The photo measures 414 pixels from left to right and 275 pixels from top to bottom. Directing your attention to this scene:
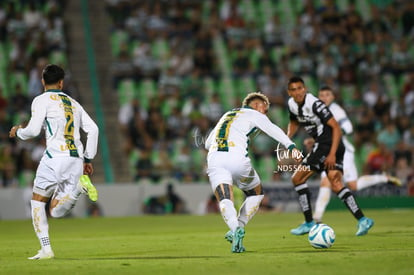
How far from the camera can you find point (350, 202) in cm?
1366

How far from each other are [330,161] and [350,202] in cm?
97

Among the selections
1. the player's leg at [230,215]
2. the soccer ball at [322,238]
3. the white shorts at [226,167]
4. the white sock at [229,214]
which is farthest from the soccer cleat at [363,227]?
the white sock at [229,214]

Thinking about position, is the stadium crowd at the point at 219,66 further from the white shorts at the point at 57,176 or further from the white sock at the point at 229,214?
the white sock at the point at 229,214

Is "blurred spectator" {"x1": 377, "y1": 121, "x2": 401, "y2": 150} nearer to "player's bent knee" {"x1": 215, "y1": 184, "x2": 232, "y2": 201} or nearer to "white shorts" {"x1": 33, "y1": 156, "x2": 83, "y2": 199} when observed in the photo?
"player's bent knee" {"x1": 215, "y1": 184, "x2": 232, "y2": 201}

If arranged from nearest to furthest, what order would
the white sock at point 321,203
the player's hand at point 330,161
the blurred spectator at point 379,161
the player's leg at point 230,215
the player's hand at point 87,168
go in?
the player's leg at point 230,215 → the player's hand at point 87,168 → the player's hand at point 330,161 → the white sock at point 321,203 → the blurred spectator at point 379,161

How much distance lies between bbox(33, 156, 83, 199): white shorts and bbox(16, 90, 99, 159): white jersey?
83mm

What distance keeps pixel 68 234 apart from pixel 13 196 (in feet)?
20.8

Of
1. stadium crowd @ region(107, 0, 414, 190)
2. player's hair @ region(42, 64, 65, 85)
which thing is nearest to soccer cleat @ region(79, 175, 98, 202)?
player's hair @ region(42, 64, 65, 85)

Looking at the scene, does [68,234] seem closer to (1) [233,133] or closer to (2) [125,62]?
(1) [233,133]

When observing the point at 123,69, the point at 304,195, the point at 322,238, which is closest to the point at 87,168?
the point at 322,238

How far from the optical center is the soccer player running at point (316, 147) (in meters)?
13.4

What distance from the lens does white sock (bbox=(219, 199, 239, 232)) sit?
412 inches

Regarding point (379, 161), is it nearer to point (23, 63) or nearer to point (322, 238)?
point (23, 63)

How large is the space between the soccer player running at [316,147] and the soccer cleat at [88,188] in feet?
13.8
